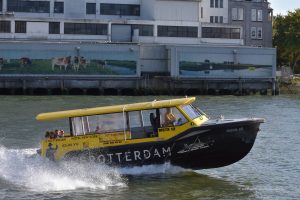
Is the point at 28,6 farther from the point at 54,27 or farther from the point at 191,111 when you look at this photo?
the point at 191,111

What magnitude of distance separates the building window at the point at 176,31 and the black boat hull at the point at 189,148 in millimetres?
71915

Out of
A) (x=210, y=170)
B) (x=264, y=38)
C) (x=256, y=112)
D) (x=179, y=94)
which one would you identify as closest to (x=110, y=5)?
(x=179, y=94)

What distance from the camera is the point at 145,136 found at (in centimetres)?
2414

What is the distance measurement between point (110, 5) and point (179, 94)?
21536 millimetres

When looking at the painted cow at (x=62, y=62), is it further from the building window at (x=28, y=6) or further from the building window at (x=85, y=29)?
the building window at (x=28, y=6)

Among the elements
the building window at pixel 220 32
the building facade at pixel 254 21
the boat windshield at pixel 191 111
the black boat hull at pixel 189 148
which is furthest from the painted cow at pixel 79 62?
the black boat hull at pixel 189 148

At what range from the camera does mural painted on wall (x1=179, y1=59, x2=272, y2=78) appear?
87000mm

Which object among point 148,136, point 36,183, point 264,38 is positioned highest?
point 264,38

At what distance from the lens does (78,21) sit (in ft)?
299

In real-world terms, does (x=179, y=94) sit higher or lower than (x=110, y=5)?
lower

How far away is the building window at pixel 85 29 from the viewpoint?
91188mm

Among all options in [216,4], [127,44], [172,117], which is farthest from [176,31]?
[172,117]

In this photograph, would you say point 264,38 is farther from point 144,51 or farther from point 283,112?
point 283,112

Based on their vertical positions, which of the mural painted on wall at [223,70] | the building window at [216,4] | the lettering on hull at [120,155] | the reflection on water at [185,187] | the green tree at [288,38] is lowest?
the reflection on water at [185,187]
